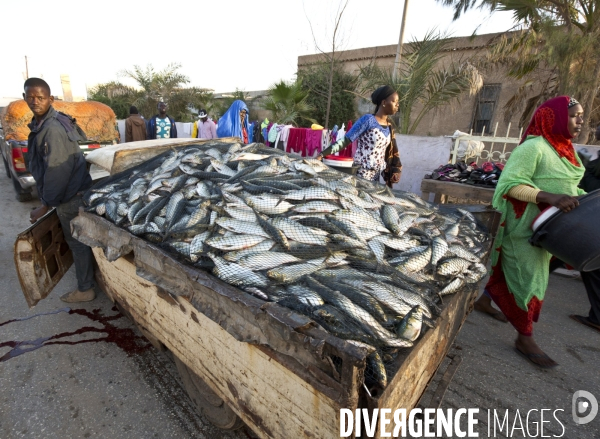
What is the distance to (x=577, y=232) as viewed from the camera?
7.02ft

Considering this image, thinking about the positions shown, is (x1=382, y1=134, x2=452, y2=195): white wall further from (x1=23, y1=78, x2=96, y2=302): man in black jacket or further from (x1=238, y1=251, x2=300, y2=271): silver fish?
(x1=23, y1=78, x2=96, y2=302): man in black jacket

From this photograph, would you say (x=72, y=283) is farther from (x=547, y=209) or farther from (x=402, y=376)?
(x=547, y=209)

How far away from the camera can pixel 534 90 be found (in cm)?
1000

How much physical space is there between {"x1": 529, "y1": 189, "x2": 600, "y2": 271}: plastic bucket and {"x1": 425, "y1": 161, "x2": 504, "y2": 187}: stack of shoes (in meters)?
2.79

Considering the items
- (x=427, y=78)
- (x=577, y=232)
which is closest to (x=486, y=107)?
(x=427, y=78)

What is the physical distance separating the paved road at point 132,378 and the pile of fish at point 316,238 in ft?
3.73

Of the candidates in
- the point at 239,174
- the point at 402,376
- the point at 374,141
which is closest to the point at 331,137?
the point at 374,141

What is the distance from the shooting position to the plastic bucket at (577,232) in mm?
2098

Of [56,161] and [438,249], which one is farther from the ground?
[56,161]

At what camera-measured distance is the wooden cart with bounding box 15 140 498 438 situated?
1.12 metres

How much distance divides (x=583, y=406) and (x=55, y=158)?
4.90 meters

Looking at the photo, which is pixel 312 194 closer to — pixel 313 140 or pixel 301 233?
pixel 301 233

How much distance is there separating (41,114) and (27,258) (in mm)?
1471

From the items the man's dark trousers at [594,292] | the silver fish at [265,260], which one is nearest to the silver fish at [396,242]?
the silver fish at [265,260]
